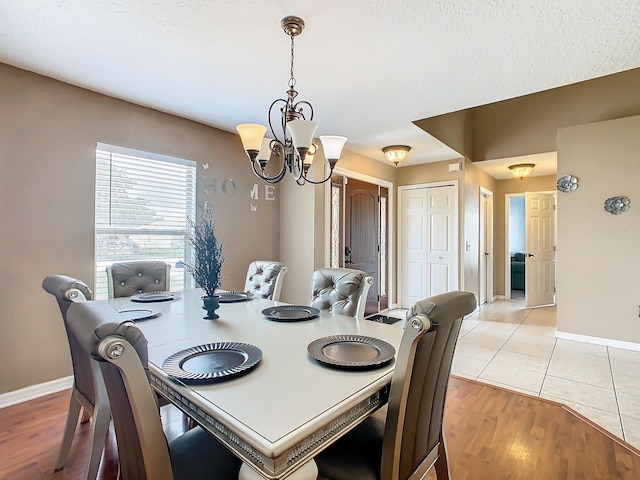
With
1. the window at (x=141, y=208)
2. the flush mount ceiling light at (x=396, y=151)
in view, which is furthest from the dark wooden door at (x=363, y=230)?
the window at (x=141, y=208)

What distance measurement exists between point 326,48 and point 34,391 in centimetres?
328

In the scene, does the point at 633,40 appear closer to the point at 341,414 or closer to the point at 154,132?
the point at 341,414

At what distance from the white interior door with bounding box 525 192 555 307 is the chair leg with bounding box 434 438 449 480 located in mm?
5268

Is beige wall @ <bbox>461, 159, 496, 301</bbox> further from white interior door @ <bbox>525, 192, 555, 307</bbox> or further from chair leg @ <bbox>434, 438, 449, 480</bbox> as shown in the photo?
chair leg @ <bbox>434, 438, 449, 480</bbox>

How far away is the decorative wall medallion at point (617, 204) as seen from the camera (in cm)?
357

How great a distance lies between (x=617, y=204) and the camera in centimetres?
361

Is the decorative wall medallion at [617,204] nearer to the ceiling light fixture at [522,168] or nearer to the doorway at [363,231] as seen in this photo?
the ceiling light fixture at [522,168]

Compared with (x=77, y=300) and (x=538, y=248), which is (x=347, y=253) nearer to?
(x=77, y=300)

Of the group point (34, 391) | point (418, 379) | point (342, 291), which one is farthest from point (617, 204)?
point (34, 391)

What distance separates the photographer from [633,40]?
2.05m

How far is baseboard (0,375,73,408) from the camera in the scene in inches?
93.2

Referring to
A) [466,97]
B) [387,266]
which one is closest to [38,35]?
[466,97]

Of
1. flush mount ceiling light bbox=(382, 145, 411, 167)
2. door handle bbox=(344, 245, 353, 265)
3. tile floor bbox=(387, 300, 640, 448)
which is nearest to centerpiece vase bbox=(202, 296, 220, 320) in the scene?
tile floor bbox=(387, 300, 640, 448)

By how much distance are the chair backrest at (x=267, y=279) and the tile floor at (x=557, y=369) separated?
1.83 meters
